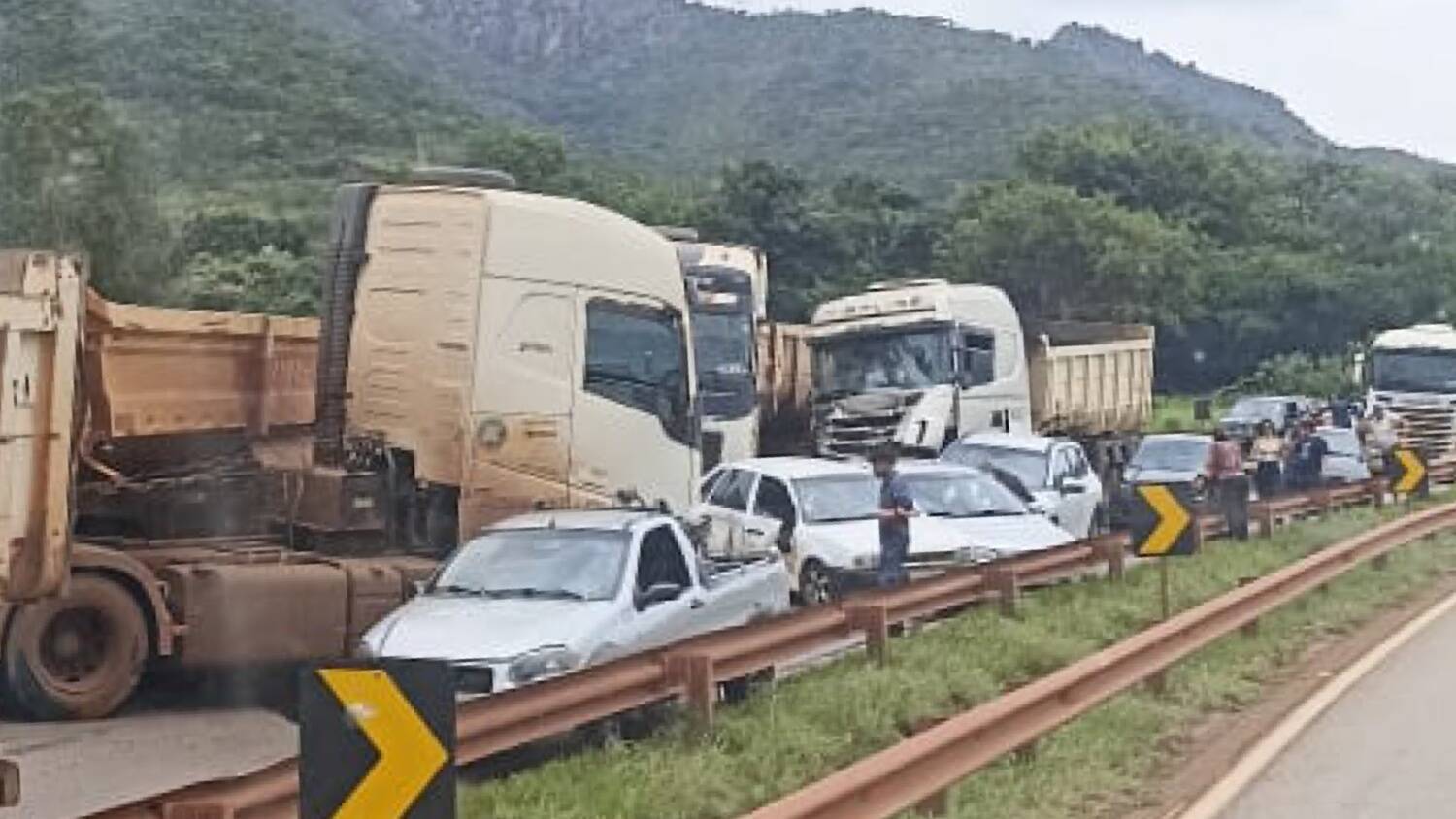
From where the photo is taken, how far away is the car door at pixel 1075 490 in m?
25.5

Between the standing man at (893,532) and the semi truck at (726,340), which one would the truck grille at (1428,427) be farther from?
the standing man at (893,532)

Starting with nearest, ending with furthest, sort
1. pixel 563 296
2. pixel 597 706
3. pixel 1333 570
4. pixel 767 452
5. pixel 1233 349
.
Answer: pixel 597 706 < pixel 563 296 < pixel 1333 570 < pixel 767 452 < pixel 1233 349

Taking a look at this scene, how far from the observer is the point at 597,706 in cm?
1033

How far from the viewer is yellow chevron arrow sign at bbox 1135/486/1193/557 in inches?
658

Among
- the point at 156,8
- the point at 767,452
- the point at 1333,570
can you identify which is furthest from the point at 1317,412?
the point at 156,8

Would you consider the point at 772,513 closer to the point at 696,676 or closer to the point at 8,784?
the point at 696,676

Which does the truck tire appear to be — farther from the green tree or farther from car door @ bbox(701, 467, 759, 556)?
the green tree

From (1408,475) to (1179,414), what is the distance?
88.9ft

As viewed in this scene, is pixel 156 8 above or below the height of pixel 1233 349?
above

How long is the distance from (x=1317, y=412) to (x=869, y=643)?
26.2 meters

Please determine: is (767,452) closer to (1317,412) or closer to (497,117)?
(1317,412)

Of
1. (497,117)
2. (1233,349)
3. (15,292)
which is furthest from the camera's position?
(497,117)

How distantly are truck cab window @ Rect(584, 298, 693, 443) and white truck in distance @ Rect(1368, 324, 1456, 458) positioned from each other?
2672 cm

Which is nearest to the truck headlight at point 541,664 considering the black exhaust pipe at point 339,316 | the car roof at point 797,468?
the black exhaust pipe at point 339,316
